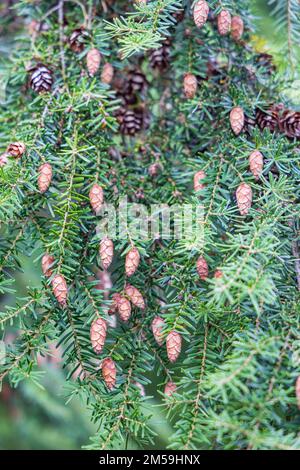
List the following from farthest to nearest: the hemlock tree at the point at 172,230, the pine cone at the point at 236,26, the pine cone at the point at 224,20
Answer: the pine cone at the point at 236,26 → the pine cone at the point at 224,20 → the hemlock tree at the point at 172,230

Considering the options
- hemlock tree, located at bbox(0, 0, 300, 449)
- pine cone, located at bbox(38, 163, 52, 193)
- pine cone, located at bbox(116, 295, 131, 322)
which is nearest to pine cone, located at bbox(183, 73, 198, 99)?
hemlock tree, located at bbox(0, 0, 300, 449)

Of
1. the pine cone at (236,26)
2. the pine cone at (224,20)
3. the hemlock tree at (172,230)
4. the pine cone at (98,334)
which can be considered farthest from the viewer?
the pine cone at (236,26)

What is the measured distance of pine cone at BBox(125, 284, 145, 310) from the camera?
0.94 m

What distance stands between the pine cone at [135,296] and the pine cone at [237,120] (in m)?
0.33

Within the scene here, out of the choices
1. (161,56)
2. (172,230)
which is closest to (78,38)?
(161,56)

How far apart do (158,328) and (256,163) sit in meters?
0.31

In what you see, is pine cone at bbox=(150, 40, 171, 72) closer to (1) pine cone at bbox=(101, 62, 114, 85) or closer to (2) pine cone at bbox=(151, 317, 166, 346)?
(1) pine cone at bbox=(101, 62, 114, 85)

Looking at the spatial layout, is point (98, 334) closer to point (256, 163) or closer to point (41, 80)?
point (256, 163)

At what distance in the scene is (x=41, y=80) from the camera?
1.09 meters

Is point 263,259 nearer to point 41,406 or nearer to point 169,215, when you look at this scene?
point 169,215

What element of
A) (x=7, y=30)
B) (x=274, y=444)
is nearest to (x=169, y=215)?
(x=274, y=444)

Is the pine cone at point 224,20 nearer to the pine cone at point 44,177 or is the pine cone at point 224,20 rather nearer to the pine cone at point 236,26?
the pine cone at point 236,26

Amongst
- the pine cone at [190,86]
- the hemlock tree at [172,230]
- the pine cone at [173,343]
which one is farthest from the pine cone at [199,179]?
the pine cone at [173,343]

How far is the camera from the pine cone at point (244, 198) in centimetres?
91
